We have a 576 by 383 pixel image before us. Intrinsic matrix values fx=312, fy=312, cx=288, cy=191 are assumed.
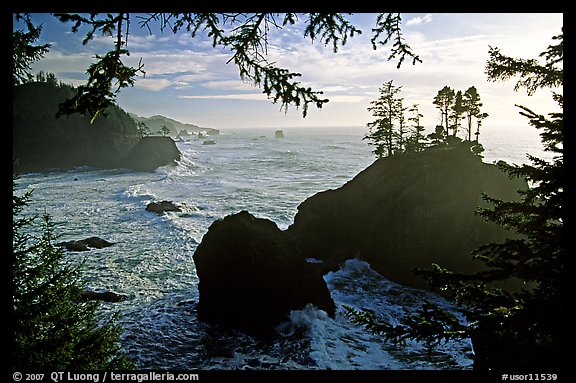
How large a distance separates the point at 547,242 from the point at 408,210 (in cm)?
1851

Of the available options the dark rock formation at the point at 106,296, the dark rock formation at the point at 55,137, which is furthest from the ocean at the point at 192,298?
the dark rock formation at the point at 55,137

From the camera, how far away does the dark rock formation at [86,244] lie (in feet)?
79.9

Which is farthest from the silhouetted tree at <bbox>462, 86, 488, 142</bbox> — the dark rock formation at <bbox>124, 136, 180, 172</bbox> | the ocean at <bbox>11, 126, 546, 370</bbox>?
the dark rock formation at <bbox>124, 136, 180, 172</bbox>

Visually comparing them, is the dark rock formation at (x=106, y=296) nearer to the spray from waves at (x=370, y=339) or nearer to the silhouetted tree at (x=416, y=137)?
the spray from waves at (x=370, y=339)

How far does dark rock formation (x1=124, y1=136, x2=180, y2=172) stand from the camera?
78725 millimetres

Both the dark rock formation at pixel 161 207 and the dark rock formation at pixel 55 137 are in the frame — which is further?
the dark rock formation at pixel 55 137

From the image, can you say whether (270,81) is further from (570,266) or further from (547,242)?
(547,242)

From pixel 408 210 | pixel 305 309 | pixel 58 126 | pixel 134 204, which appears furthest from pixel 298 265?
pixel 58 126

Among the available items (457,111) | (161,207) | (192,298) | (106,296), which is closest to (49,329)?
(192,298)

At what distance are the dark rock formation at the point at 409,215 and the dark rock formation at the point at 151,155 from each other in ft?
207

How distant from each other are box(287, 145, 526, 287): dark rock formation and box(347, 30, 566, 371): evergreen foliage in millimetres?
16729

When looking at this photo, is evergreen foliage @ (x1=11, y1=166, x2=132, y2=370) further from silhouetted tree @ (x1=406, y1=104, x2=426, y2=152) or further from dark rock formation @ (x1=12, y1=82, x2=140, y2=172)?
dark rock formation @ (x1=12, y1=82, x2=140, y2=172)

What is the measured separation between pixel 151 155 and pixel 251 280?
73659mm
